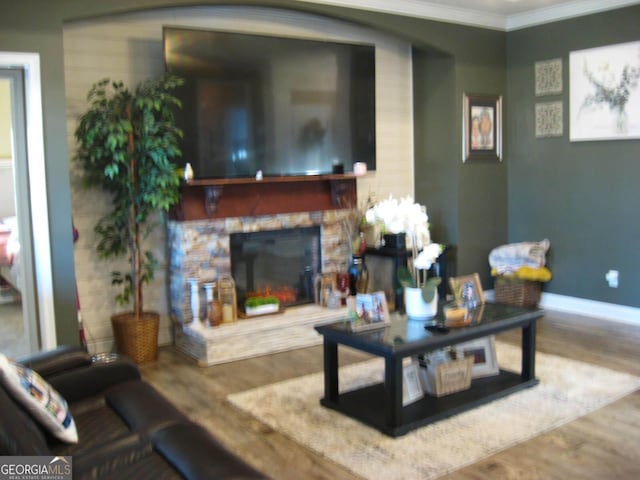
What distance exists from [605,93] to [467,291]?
9.13 ft

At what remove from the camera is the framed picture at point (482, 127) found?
6.13 meters

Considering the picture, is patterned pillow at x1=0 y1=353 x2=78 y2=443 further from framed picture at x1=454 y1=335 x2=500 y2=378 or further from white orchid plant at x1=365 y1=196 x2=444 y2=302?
framed picture at x1=454 y1=335 x2=500 y2=378

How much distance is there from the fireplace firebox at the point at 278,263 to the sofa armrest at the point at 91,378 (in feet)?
7.12

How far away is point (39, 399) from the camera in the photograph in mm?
2277

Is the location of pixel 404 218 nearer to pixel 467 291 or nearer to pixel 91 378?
pixel 467 291

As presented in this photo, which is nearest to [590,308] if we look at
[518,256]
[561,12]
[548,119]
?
[518,256]

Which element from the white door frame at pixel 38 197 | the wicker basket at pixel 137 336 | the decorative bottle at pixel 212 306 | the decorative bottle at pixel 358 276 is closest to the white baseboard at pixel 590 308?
the decorative bottle at pixel 358 276

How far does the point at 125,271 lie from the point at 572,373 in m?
3.24

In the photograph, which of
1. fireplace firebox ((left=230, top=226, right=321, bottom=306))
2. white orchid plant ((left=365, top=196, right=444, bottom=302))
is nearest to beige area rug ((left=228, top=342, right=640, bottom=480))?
white orchid plant ((left=365, top=196, right=444, bottom=302))

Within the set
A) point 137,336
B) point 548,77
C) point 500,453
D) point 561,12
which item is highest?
point 561,12

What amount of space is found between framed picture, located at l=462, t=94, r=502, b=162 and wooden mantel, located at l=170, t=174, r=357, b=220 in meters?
1.27

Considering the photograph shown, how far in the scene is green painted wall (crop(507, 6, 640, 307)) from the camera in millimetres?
5520

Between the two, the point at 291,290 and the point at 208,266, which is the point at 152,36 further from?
the point at 291,290

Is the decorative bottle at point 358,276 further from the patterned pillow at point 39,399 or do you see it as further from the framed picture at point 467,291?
the patterned pillow at point 39,399
